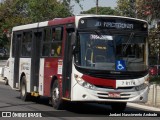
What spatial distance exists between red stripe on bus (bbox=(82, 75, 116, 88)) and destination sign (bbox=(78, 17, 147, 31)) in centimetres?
159

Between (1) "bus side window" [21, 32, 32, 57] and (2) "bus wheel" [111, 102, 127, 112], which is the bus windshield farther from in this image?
(1) "bus side window" [21, 32, 32, 57]

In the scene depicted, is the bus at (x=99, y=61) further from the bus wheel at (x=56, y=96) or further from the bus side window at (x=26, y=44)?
the bus side window at (x=26, y=44)

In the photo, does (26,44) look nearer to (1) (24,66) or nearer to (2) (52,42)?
(1) (24,66)

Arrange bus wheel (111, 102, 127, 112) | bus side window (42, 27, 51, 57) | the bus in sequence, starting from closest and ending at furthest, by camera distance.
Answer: the bus
bus wheel (111, 102, 127, 112)
bus side window (42, 27, 51, 57)

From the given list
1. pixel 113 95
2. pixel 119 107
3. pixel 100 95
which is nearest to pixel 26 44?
pixel 119 107

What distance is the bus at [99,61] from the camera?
14.3 m

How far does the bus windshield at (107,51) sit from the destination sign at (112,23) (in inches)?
10.3

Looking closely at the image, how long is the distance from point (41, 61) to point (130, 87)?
4.27 metres

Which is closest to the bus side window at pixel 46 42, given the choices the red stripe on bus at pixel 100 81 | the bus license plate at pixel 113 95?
the red stripe on bus at pixel 100 81

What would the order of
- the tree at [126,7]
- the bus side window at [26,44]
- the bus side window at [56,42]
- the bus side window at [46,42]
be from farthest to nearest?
1. the tree at [126,7]
2. the bus side window at [26,44]
3. the bus side window at [46,42]
4. the bus side window at [56,42]

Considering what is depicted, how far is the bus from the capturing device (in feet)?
47.0

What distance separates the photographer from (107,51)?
47.6 feet

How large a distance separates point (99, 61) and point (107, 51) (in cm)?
41

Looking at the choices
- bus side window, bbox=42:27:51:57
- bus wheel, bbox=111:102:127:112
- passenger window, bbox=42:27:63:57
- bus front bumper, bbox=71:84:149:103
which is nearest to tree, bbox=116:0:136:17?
bus side window, bbox=42:27:51:57
